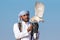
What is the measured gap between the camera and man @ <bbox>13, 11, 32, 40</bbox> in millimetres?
5625

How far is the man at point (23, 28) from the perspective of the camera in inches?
221

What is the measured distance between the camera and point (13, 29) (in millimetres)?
5770

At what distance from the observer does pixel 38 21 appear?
19.3 ft

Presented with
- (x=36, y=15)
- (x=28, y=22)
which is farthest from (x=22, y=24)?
(x=36, y=15)

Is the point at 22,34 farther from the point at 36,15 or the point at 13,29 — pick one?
the point at 36,15

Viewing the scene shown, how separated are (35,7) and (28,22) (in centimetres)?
55

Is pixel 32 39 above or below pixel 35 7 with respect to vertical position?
below

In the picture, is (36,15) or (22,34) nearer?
(22,34)

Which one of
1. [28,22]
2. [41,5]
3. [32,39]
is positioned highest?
[41,5]

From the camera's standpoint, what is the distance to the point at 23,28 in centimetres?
571

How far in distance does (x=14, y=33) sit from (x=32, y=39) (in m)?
0.43

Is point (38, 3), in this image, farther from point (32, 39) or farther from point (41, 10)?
point (32, 39)

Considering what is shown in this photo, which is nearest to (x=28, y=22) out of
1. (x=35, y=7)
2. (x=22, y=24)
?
(x=22, y=24)

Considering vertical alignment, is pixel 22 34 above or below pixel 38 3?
below
